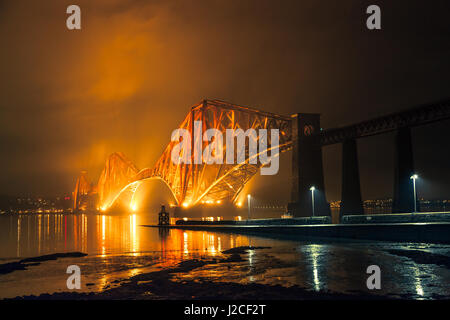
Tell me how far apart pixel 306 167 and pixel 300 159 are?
4.16 ft

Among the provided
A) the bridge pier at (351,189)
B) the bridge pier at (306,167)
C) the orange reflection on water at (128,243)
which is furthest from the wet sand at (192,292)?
the bridge pier at (306,167)

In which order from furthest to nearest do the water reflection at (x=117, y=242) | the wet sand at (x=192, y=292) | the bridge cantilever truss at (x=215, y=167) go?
1. the bridge cantilever truss at (x=215, y=167)
2. the water reflection at (x=117, y=242)
3. the wet sand at (x=192, y=292)

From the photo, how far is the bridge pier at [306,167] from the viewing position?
56.0 metres

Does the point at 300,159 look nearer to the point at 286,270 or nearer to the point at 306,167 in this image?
the point at 306,167

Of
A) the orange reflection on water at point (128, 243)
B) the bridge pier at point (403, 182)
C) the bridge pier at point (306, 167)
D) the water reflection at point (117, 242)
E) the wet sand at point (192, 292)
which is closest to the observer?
the wet sand at point (192, 292)

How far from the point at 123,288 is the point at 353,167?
3688cm

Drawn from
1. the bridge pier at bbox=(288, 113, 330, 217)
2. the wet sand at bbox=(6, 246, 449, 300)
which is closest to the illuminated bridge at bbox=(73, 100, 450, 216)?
the bridge pier at bbox=(288, 113, 330, 217)

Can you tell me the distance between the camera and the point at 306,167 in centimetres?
5781

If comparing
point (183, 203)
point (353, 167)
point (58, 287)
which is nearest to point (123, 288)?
point (58, 287)

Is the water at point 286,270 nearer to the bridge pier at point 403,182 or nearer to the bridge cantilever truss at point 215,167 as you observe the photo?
the bridge pier at point 403,182

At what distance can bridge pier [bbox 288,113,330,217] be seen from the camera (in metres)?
56.0

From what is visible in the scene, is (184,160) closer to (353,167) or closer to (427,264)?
(353,167)

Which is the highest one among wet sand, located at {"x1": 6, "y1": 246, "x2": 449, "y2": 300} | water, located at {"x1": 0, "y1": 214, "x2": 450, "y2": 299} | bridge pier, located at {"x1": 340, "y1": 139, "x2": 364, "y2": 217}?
bridge pier, located at {"x1": 340, "y1": 139, "x2": 364, "y2": 217}

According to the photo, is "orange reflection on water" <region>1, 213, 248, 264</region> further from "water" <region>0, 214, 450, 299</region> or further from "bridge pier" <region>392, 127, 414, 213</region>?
"bridge pier" <region>392, 127, 414, 213</region>
